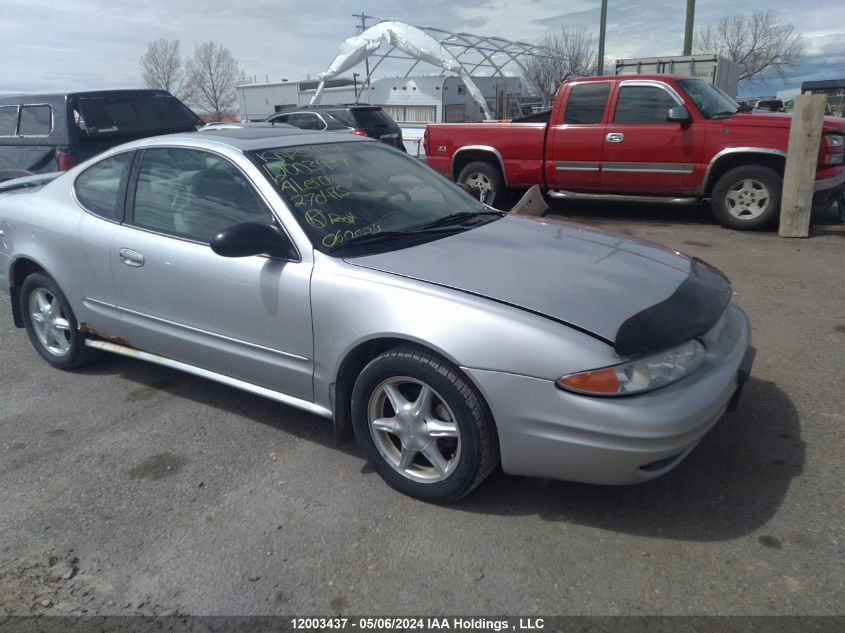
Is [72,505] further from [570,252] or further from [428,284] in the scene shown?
[570,252]

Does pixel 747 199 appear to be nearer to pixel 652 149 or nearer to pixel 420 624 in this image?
pixel 652 149

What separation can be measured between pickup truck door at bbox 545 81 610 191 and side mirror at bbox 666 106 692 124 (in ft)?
3.07

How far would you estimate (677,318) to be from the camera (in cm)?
277

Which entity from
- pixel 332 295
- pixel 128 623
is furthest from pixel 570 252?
pixel 128 623

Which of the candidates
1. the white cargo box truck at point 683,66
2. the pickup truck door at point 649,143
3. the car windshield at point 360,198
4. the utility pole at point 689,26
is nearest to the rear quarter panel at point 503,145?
the pickup truck door at point 649,143

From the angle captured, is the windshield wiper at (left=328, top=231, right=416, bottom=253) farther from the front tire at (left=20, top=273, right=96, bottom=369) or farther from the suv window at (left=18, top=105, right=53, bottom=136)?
the suv window at (left=18, top=105, right=53, bottom=136)

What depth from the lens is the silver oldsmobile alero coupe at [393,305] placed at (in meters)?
2.56

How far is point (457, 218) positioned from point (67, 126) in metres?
6.17

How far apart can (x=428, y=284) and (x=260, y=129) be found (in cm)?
206

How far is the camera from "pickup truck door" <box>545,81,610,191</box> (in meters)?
9.06

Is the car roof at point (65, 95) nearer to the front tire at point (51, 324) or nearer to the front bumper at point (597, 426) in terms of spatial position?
the front tire at point (51, 324)

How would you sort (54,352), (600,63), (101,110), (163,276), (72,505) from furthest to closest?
Result: (600,63) → (101,110) → (54,352) → (163,276) → (72,505)

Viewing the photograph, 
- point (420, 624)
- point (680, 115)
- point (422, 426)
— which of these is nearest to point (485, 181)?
point (680, 115)

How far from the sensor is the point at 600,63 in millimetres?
23047
